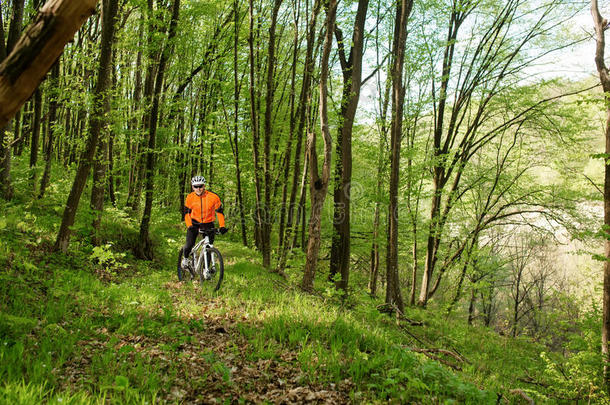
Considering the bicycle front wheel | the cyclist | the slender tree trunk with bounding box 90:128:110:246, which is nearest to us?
the bicycle front wheel

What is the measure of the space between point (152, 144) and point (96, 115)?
2.63 meters

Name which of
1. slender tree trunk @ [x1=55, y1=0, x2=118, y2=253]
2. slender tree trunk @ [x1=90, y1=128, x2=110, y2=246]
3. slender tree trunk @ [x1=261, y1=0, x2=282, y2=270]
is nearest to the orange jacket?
slender tree trunk @ [x1=55, y1=0, x2=118, y2=253]

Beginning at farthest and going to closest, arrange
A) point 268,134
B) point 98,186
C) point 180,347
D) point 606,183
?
point 268,134
point 606,183
point 98,186
point 180,347

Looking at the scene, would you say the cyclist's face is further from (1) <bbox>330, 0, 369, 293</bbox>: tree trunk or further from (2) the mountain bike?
(1) <bbox>330, 0, 369, 293</bbox>: tree trunk

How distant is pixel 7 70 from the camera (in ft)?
7.72

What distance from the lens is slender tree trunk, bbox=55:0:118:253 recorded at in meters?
6.93

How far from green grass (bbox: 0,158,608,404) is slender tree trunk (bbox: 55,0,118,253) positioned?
0.62m

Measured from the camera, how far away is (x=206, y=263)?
7.36 metres

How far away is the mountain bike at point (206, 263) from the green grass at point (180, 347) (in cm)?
34

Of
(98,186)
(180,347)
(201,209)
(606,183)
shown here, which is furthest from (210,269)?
(606,183)

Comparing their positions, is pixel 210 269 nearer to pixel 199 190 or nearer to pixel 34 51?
pixel 199 190

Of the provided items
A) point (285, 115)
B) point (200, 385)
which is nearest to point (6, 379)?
point (200, 385)

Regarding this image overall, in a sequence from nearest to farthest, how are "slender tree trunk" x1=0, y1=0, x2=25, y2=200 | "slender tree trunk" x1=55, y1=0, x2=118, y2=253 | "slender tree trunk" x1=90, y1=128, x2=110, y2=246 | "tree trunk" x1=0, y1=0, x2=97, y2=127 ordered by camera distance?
"tree trunk" x1=0, y1=0, x2=97, y2=127
"slender tree trunk" x1=55, y1=0, x2=118, y2=253
"slender tree trunk" x1=0, y1=0, x2=25, y2=200
"slender tree trunk" x1=90, y1=128, x2=110, y2=246

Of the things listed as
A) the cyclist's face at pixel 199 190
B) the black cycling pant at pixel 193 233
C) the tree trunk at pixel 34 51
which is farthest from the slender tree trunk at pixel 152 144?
the tree trunk at pixel 34 51
